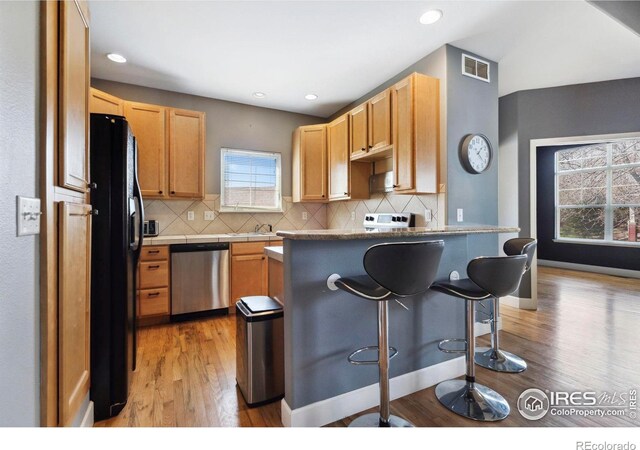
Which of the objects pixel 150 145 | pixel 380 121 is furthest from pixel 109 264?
pixel 380 121

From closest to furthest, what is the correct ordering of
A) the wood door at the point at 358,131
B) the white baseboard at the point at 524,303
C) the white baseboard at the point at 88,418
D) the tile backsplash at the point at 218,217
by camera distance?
the white baseboard at the point at 88,418
the wood door at the point at 358,131
the white baseboard at the point at 524,303
the tile backsplash at the point at 218,217

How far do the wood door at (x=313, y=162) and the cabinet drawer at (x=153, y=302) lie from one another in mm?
2145

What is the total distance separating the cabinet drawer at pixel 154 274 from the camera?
3023 mm

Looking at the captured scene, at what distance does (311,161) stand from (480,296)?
10.2 ft

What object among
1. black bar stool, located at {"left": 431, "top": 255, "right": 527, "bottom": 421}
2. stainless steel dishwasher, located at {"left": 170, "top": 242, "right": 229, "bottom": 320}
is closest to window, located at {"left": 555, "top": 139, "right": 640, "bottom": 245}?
black bar stool, located at {"left": 431, "top": 255, "right": 527, "bottom": 421}

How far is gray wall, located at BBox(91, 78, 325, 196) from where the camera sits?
3568 mm

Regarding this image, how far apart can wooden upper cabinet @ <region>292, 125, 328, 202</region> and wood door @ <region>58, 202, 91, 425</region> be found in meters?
2.90

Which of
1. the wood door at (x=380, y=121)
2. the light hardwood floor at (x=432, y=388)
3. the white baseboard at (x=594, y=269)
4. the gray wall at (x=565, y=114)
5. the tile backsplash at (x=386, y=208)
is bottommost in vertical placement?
the light hardwood floor at (x=432, y=388)

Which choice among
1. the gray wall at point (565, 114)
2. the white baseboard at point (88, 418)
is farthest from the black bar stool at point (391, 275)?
the gray wall at point (565, 114)

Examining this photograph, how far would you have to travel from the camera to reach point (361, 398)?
1719mm

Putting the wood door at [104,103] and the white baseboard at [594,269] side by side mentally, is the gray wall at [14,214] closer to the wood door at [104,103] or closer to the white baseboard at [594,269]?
the wood door at [104,103]

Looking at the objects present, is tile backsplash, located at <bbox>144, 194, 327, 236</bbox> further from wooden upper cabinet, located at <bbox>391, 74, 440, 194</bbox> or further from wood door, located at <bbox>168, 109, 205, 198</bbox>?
wooden upper cabinet, located at <bbox>391, 74, 440, 194</bbox>

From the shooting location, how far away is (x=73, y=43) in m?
1.31
